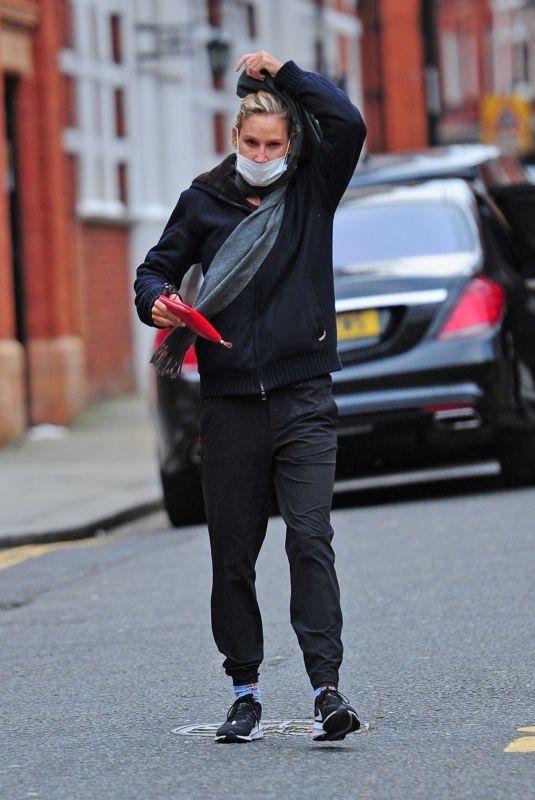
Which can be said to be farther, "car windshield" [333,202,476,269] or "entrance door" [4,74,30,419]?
"entrance door" [4,74,30,419]

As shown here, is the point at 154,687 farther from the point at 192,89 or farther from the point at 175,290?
the point at 192,89

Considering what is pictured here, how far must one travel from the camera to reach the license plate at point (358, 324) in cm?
1038

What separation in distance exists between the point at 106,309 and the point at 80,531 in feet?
35.3

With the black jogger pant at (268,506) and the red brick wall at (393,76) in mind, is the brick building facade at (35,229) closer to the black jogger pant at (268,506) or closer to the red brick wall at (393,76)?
the black jogger pant at (268,506)

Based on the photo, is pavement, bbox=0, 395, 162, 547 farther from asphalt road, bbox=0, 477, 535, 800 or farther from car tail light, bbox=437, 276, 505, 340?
car tail light, bbox=437, 276, 505, 340

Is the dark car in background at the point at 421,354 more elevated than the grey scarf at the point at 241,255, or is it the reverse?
the grey scarf at the point at 241,255

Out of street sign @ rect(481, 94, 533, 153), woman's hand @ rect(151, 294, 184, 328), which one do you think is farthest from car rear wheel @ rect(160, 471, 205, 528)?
street sign @ rect(481, 94, 533, 153)

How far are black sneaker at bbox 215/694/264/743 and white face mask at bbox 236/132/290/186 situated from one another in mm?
1353

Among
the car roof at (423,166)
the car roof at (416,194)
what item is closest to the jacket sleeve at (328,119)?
the car roof at (416,194)

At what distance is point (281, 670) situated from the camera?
6539 millimetres

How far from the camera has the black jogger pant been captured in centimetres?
541

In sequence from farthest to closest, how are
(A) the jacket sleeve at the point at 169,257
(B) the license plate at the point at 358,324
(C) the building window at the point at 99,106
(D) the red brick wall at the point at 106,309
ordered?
1. (C) the building window at the point at 99,106
2. (D) the red brick wall at the point at 106,309
3. (B) the license plate at the point at 358,324
4. (A) the jacket sleeve at the point at 169,257

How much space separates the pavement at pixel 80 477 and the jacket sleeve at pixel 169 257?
554 cm

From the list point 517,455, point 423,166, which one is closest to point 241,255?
point 517,455
